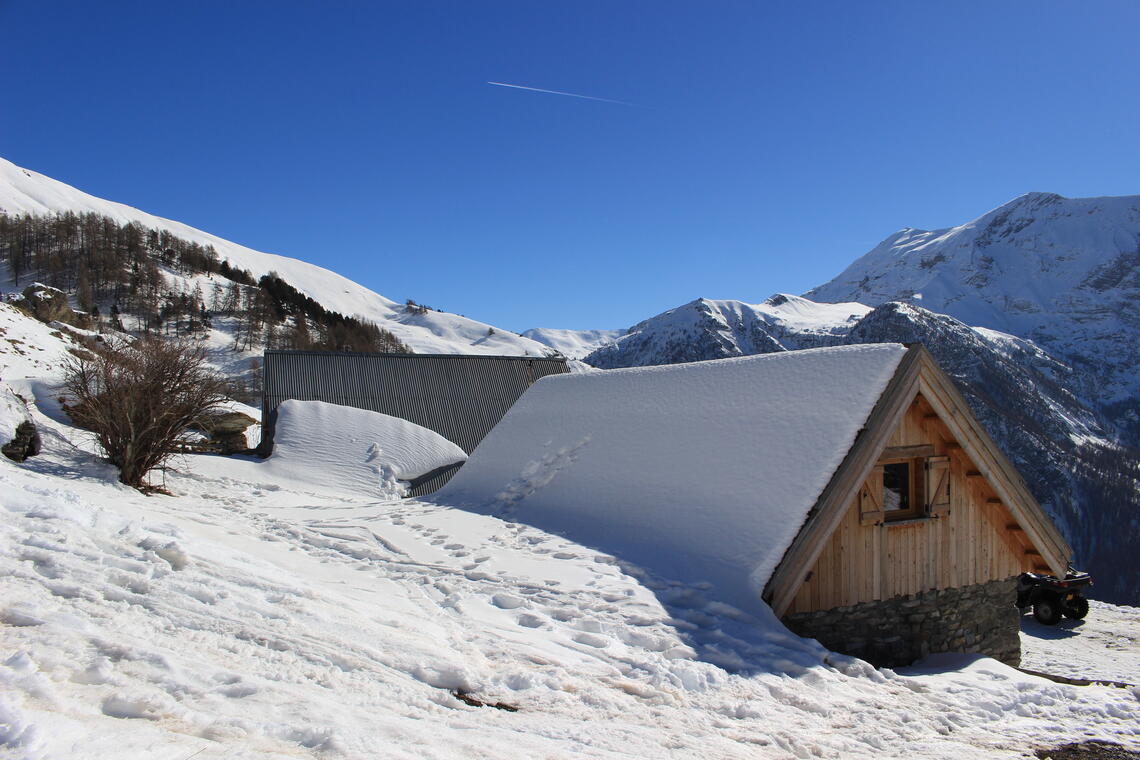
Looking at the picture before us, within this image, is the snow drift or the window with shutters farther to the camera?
the snow drift

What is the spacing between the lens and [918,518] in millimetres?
8172

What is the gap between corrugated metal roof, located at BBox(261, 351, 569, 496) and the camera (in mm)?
21547

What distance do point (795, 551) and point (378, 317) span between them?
141 m

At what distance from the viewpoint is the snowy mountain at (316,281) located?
11625 centimetres

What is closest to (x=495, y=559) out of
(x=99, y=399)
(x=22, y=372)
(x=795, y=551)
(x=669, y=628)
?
(x=669, y=628)

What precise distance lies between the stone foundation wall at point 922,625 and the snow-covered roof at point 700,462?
1.16 meters

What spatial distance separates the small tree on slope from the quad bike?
854 inches

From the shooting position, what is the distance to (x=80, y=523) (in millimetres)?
5363

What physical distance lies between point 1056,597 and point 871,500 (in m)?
15.7

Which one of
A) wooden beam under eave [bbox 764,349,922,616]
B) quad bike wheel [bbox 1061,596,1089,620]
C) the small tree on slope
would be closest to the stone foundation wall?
wooden beam under eave [bbox 764,349,922,616]

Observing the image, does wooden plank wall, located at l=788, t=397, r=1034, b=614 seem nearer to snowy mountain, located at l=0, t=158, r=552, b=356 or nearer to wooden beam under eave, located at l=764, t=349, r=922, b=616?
wooden beam under eave, located at l=764, t=349, r=922, b=616

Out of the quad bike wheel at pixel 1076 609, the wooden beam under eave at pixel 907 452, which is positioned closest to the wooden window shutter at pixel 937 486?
the wooden beam under eave at pixel 907 452

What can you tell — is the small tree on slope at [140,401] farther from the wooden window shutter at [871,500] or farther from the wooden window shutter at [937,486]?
the wooden window shutter at [937,486]

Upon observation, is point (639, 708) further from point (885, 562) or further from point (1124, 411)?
point (1124, 411)
